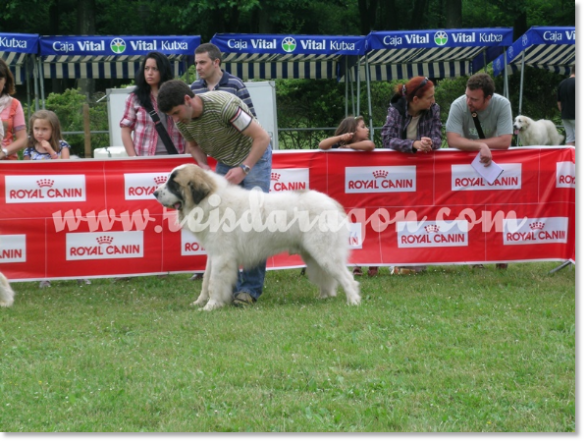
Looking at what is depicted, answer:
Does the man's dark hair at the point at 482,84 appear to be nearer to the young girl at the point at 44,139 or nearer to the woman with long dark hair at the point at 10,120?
the young girl at the point at 44,139

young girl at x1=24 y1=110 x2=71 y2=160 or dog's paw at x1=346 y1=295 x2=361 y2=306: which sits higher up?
young girl at x1=24 y1=110 x2=71 y2=160

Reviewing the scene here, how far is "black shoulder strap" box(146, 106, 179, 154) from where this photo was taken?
7845mm

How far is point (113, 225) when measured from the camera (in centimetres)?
798

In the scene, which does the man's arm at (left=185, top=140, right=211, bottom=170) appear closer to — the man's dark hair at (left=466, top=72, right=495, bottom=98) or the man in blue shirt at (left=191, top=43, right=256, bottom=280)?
the man in blue shirt at (left=191, top=43, right=256, bottom=280)

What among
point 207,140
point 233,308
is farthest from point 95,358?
point 207,140

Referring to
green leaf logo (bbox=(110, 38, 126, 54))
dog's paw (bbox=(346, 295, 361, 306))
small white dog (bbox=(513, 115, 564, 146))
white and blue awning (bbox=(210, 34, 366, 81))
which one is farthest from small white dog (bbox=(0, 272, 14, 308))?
small white dog (bbox=(513, 115, 564, 146))

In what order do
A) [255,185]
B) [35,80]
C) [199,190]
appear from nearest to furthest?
[199,190] < [255,185] < [35,80]

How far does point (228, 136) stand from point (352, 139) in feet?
7.28

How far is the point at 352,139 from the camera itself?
27.2ft

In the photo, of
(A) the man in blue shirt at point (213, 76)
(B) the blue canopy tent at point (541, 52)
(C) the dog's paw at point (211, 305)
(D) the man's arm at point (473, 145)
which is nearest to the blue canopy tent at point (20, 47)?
(A) the man in blue shirt at point (213, 76)

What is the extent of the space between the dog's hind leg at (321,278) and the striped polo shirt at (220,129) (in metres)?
1.09

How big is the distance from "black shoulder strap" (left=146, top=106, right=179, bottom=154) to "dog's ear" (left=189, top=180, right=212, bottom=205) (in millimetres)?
1785

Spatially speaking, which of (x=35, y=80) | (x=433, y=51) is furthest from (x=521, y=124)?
(x=35, y=80)

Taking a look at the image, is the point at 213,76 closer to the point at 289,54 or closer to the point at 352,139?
the point at 352,139
